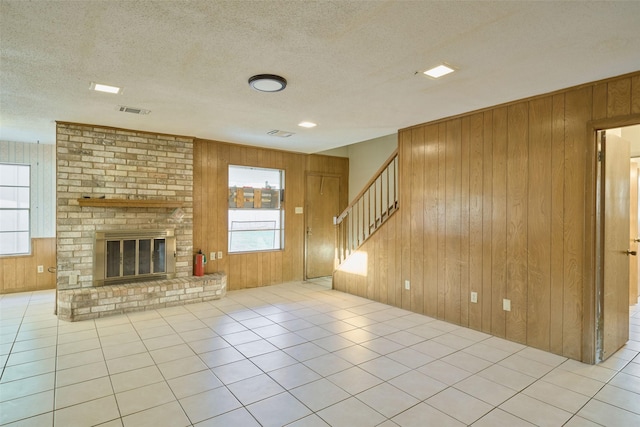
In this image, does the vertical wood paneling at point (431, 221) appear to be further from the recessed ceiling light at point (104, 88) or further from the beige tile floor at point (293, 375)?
the recessed ceiling light at point (104, 88)

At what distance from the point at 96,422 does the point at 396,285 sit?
3693 mm

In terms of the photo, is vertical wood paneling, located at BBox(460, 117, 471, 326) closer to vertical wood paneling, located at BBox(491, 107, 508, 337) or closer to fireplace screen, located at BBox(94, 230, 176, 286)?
vertical wood paneling, located at BBox(491, 107, 508, 337)

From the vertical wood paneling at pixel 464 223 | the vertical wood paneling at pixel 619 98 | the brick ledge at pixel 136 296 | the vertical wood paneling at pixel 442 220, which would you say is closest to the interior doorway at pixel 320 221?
the brick ledge at pixel 136 296

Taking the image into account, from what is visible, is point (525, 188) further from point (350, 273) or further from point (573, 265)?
point (350, 273)

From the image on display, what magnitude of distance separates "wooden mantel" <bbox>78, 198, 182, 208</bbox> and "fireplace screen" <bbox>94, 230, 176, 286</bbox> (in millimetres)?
379

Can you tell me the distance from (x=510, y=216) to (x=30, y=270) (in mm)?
7140

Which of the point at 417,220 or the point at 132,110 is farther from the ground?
the point at 132,110

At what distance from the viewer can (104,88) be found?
324cm

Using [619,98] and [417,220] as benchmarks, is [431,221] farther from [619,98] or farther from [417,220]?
[619,98]

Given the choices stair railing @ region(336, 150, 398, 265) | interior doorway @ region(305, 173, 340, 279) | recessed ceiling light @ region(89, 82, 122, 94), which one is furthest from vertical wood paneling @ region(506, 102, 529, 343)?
recessed ceiling light @ region(89, 82, 122, 94)

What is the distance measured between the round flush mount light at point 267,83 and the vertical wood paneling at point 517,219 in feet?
7.85

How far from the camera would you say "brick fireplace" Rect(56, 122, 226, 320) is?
178 inches

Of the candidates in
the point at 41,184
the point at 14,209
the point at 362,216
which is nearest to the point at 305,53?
the point at 362,216

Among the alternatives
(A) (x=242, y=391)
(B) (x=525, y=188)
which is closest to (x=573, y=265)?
(B) (x=525, y=188)
